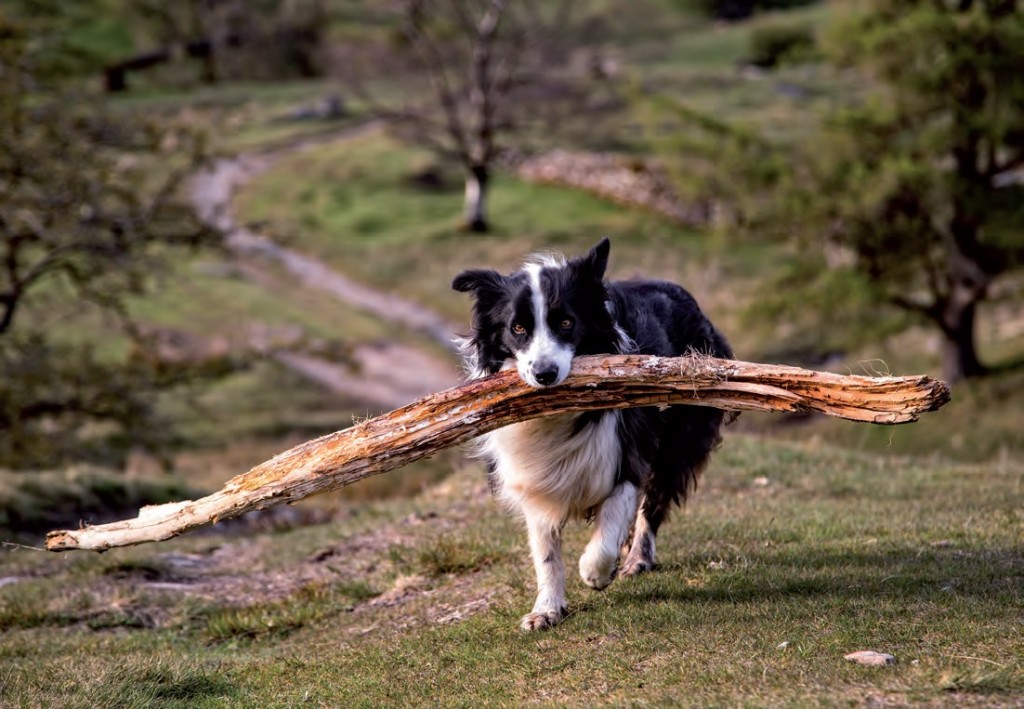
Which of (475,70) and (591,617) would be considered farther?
(475,70)

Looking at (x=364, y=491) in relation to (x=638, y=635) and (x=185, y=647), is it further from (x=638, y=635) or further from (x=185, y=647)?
(x=638, y=635)

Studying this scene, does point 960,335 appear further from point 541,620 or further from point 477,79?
point 477,79

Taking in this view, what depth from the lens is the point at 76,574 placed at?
11.9m

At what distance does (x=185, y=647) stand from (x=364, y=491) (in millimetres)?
11063

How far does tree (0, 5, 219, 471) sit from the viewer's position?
67.6ft

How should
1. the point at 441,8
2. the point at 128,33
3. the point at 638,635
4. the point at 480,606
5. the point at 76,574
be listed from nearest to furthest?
the point at 638,635
the point at 480,606
the point at 76,574
the point at 441,8
the point at 128,33

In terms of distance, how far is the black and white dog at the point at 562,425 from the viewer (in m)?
7.40

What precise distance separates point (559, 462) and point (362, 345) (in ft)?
91.7

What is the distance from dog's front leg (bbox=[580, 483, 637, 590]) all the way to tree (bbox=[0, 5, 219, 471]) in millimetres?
15201

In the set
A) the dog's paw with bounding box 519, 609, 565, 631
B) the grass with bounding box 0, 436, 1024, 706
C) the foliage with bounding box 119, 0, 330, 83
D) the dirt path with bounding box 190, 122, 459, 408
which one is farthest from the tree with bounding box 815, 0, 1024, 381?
the foliage with bounding box 119, 0, 330, 83

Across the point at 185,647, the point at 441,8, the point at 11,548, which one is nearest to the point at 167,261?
the point at 11,548

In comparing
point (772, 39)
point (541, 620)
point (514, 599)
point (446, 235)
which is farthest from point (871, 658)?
point (772, 39)

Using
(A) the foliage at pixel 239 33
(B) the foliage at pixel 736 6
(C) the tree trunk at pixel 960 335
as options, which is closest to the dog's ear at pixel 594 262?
(C) the tree trunk at pixel 960 335

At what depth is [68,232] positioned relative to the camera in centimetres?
2055
